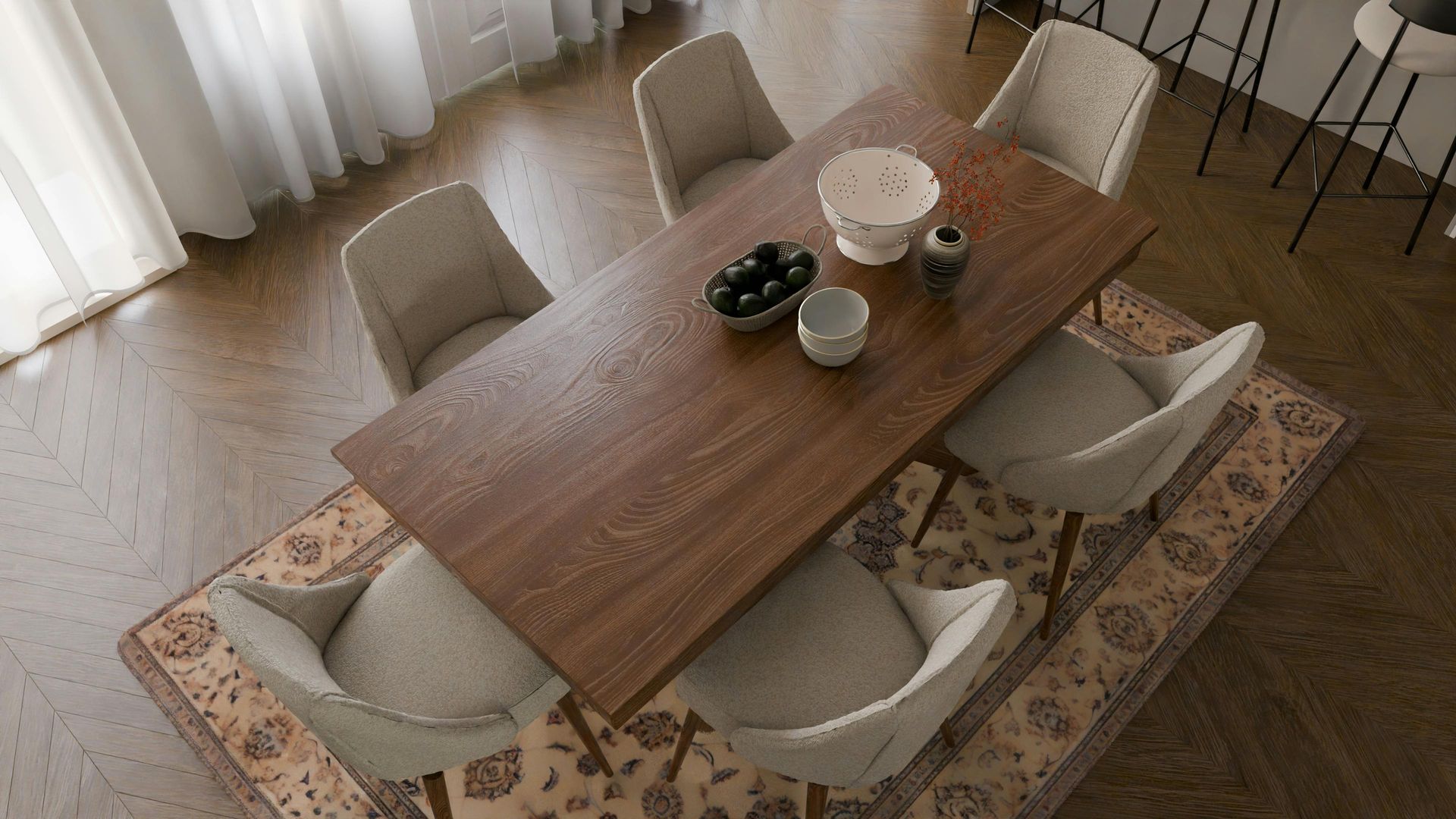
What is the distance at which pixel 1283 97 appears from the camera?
3.94 metres

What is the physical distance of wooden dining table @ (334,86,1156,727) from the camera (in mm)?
1845

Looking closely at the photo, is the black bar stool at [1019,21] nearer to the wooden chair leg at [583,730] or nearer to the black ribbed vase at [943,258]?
the black ribbed vase at [943,258]

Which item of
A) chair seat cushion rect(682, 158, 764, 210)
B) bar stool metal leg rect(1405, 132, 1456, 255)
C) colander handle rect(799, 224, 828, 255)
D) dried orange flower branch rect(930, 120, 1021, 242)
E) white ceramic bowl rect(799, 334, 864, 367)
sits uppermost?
dried orange flower branch rect(930, 120, 1021, 242)

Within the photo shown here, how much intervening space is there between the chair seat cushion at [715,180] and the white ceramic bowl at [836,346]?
0.89m

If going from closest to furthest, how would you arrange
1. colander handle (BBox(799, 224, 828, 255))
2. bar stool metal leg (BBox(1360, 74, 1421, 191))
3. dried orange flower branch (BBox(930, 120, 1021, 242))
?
1. dried orange flower branch (BBox(930, 120, 1021, 242))
2. colander handle (BBox(799, 224, 828, 255))
3. bar stool metal leg (BBox(1360, 74, 1421, 191))

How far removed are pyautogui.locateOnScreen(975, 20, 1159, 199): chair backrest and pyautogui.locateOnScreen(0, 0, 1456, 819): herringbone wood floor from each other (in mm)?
→ 714

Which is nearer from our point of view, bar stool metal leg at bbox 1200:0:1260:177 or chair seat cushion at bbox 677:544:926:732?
chair seat cushion at bbox 677:544:926:732

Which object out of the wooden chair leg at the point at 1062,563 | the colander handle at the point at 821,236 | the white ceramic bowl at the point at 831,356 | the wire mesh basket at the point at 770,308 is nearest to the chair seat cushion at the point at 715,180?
the colander handle at the point at 821,236

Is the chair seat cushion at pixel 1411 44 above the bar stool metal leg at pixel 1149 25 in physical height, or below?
above

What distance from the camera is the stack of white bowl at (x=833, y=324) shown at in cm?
213

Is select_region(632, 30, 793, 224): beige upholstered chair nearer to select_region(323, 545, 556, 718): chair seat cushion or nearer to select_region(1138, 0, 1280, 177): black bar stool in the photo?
select_region(323, 545, 556, 718): chair seat cushion

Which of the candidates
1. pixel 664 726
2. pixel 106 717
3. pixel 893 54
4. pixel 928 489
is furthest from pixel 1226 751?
pixel 893 54

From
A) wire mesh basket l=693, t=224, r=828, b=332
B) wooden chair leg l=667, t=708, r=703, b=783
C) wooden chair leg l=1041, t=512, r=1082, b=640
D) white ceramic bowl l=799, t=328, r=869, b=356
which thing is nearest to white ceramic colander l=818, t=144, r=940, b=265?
wire mesh basket l=693, t=224, r=828, b=332

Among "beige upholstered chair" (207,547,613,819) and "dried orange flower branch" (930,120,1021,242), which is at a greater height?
"dried orange flower branch" (930,120,1021,242)
